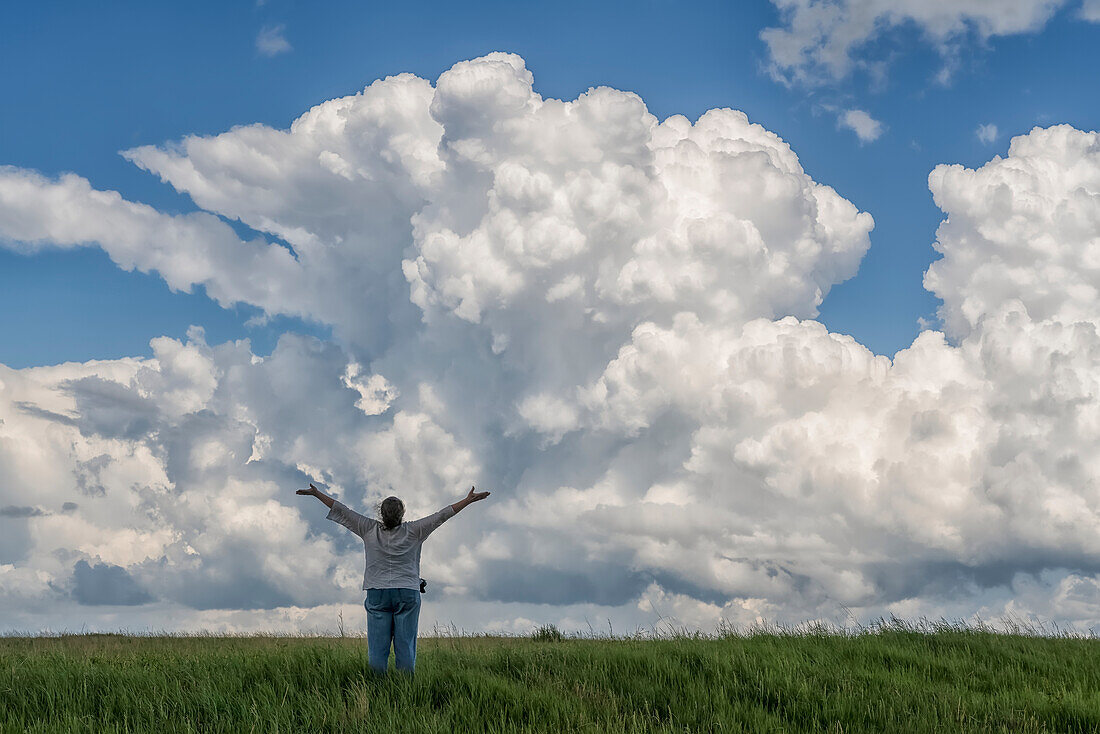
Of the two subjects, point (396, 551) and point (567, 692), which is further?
point (567, 692)

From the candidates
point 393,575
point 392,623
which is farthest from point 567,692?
point 393,575

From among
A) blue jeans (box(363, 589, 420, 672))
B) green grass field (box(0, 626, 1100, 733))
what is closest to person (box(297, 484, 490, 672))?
blue jeans (box(363, 589, 420, 672))

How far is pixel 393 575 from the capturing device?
43.3 feet

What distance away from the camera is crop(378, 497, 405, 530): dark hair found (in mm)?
13328

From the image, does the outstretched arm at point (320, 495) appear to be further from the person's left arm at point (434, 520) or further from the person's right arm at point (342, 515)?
the person's left arm at point (434, 520)

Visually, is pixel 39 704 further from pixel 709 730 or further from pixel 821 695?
pixel 821 695

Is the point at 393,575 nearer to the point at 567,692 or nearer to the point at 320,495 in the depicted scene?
the point at 320,495

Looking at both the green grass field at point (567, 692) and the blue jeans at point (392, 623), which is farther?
the blue jeans at point (392, 623)

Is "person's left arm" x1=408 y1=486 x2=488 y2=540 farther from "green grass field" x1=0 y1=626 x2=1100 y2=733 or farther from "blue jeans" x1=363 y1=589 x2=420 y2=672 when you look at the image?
"green grass field" x1=0 y1=626 x2=1100 y2=733

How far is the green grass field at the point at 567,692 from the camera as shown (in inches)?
472

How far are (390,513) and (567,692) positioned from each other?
3.98 m

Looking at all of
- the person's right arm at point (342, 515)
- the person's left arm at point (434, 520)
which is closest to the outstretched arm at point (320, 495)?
the person's right arm at point (342, 515)

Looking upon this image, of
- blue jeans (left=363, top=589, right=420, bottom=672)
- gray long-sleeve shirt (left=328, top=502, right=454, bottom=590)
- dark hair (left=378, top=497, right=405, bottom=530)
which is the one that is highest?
dark hair (left=378, top=497, right=405, bottom=530)

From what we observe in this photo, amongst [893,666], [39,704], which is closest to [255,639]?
[39,704]
